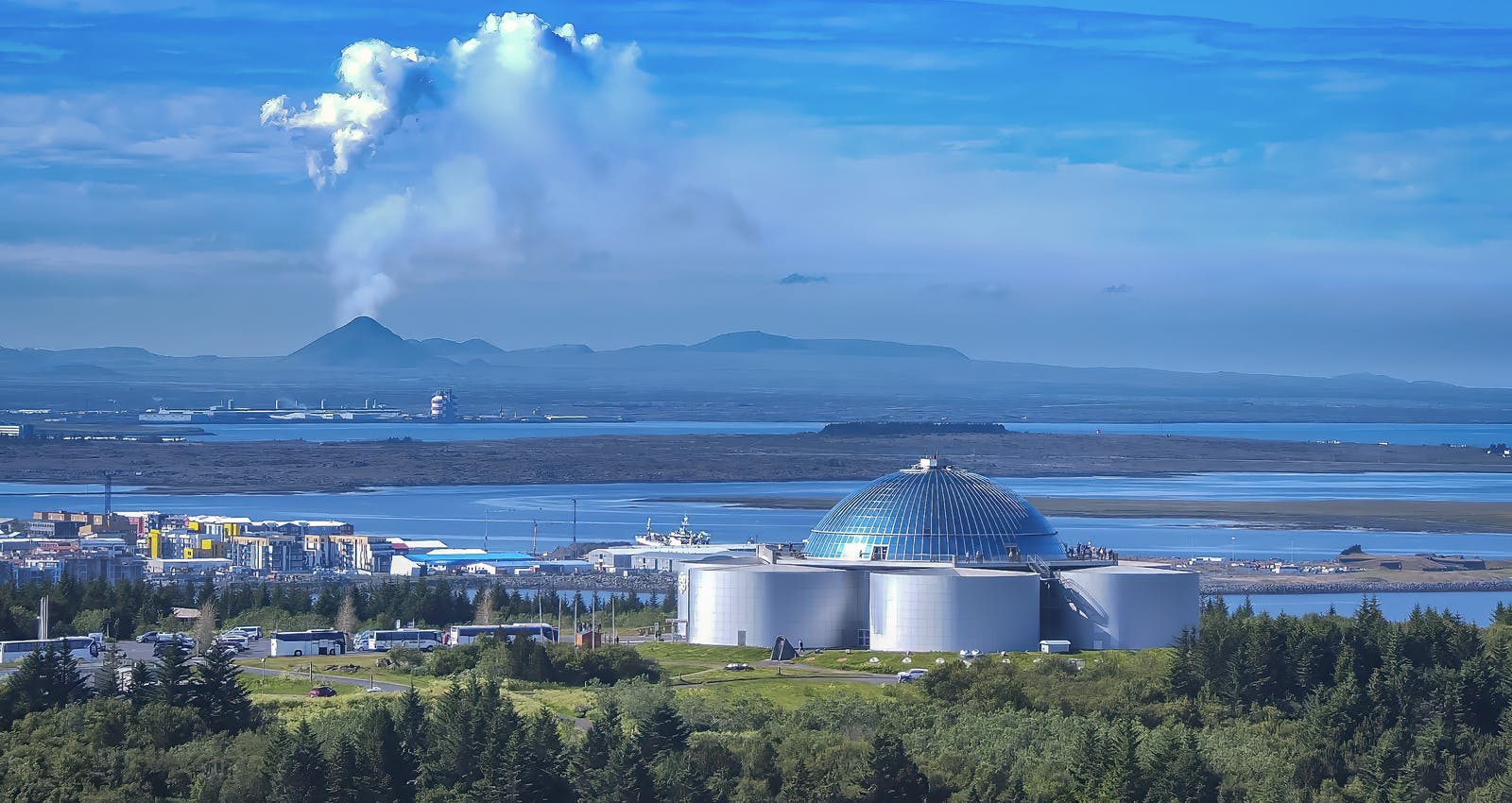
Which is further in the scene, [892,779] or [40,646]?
[40,646]

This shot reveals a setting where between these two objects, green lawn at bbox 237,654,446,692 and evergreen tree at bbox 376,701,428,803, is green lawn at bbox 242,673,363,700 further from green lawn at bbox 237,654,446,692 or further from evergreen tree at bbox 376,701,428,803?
evergreen tree at bbox 376,701,428,803

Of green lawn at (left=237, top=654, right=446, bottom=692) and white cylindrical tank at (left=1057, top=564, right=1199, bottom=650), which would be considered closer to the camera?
green lawn at (left=237, top=654, right=446, bottom=692)

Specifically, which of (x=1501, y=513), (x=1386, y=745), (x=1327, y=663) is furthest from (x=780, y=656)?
(x=1501, y=513)

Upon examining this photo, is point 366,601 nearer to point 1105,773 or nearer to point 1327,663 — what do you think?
point 1327,663

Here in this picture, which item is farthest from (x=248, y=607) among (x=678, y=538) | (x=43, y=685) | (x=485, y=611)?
(x=678, y=538)

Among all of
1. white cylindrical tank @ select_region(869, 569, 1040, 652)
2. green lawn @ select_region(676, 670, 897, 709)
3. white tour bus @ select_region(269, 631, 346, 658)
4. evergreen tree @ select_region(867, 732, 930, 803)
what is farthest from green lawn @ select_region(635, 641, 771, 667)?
evergreen tree @ select_region(867, 732, 930, 803)

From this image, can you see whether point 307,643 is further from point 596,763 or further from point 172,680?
point 596,763
